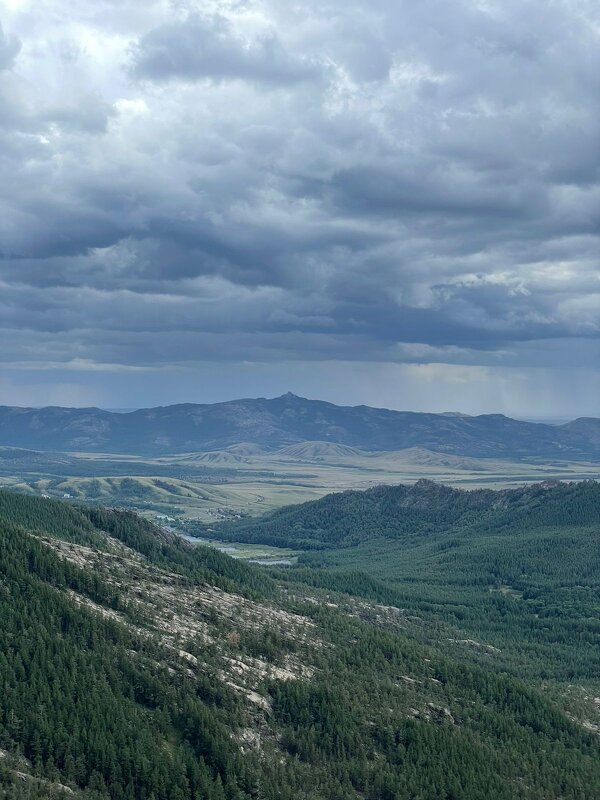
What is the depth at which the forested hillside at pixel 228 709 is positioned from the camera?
114 meters

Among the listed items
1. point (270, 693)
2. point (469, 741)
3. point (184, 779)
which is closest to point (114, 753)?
point (184, 779)

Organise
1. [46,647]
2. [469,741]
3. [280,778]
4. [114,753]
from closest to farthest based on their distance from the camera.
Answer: [114,753] → [280,778] → [46,647] → [469,741]

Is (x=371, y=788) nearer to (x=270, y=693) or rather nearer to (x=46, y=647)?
(x=270, y=693)

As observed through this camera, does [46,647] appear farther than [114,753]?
Yes

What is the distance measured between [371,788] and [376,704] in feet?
73.5

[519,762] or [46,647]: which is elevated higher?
[46,647]

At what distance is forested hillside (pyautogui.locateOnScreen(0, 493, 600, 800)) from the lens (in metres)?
114

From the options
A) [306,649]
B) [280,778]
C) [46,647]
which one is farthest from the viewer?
[306,649]

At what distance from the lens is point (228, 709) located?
132625mm

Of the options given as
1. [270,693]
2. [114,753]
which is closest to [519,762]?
[270,693]

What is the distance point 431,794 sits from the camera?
414 feet

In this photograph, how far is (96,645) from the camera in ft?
449

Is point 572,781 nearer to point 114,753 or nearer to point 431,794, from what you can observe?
point 431,794

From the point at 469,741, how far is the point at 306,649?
36.5 meters
